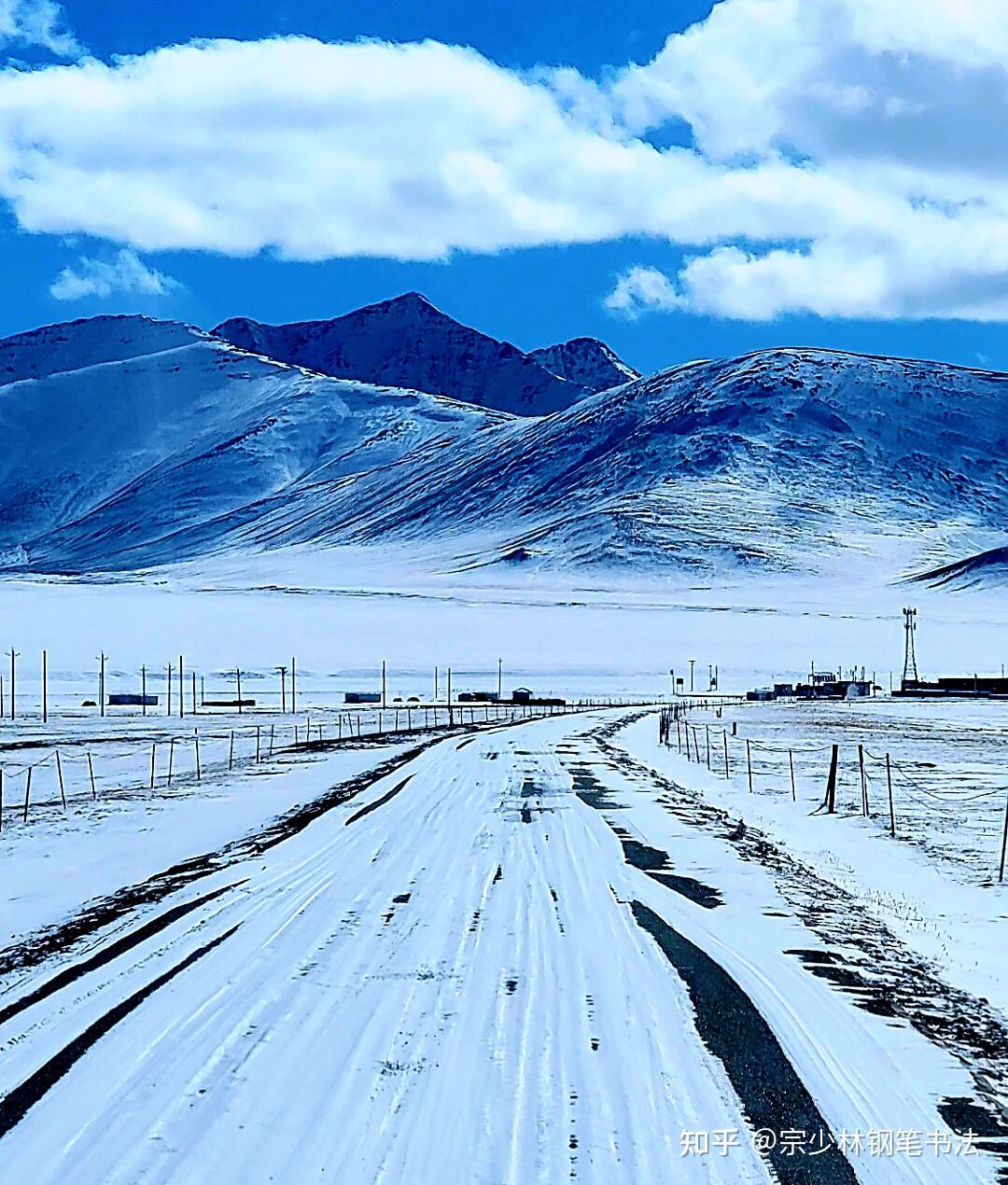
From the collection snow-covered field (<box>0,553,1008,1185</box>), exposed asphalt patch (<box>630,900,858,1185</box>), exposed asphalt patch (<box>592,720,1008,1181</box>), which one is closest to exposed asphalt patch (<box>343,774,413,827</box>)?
snow-covered field (<box>0,553,1008,1185</box>)

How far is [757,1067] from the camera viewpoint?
763cm

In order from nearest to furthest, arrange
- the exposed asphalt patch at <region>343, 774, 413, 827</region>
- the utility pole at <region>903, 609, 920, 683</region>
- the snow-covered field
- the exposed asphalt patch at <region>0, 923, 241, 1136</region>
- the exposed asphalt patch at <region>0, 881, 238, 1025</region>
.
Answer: the snow-covered field < the exposed asphalt patch at <region>0, 923, 241, 1136</region> < the exposed asphalt patch at <region>0, 881, 238, 1025</region> < the exposed asphalt patch at <region>343, 774, 413, 827</region> < the utility pole at <region>903, 609, 920, 683</region>

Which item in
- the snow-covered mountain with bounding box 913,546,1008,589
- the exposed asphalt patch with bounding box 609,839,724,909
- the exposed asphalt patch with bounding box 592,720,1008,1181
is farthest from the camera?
the snow-covered mountain with bounding box 913,546,1008,589

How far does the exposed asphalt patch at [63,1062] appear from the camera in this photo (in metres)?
6.89

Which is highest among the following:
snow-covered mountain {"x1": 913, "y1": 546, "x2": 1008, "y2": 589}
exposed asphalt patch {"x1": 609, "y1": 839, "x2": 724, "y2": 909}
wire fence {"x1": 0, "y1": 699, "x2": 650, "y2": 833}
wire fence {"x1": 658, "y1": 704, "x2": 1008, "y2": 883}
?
snow-covered mountain {"x1": 913, "y1": 546, "x2": 1008, "y2": 589}

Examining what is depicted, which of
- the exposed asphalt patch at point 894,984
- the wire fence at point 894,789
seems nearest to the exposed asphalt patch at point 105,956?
the exposed asphalt patch at point 894,984

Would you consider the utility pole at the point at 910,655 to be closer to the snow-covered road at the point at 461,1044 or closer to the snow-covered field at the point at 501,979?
the snow-covered field at the point at 501,979

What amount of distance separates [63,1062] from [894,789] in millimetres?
21900

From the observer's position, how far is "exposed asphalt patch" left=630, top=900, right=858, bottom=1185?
6223mm

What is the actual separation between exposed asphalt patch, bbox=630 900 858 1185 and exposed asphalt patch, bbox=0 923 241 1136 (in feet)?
12.8

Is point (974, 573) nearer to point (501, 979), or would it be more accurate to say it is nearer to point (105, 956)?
point (501, 979)

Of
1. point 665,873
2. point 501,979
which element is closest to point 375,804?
point 665,873

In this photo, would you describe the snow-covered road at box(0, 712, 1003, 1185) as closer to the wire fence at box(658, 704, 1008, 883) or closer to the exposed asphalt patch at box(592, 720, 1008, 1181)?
the exposed asphalt patch at box(592, 720, 1008, 1181)

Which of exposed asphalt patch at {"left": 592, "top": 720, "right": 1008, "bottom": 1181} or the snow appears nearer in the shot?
the snow
